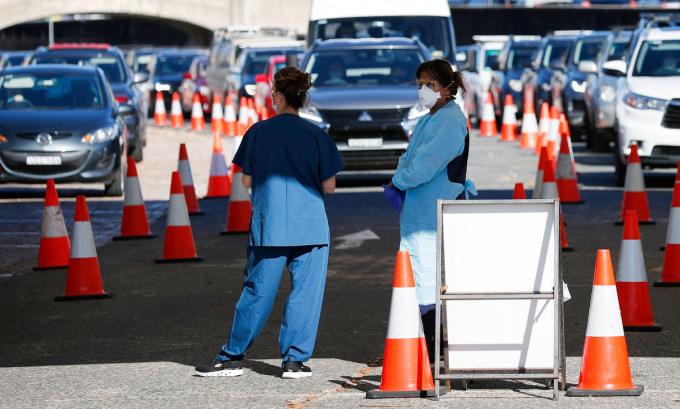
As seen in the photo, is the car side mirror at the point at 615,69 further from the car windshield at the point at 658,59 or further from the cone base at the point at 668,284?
the cone base at the point at 668,284

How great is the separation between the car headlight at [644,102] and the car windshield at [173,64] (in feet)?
70.5

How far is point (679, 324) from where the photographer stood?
8695mm

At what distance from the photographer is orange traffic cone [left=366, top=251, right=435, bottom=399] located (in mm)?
6699

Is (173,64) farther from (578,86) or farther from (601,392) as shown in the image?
(601,392)

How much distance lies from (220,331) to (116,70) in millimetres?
15421

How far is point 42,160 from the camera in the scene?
16.5m

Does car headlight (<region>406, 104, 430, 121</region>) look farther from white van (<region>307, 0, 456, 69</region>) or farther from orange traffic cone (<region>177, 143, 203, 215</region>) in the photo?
white van (<region>307, 0, 456, 69</region>)

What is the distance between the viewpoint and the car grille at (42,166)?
16.4 metres

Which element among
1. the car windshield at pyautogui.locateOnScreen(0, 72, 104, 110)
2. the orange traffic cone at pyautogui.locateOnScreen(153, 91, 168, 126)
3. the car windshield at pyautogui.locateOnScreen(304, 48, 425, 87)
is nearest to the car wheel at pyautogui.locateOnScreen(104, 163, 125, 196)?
the car windshield at pyautogui.locateOnScreen(0, 72, 104, 110)

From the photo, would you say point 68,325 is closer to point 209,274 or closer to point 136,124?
point 209,274

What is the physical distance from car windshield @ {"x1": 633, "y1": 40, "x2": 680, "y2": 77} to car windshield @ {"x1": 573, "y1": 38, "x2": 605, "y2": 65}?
7.62 m

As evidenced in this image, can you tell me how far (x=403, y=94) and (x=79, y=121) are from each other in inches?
156

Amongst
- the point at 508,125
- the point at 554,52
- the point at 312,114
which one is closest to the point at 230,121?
the point at 508,125

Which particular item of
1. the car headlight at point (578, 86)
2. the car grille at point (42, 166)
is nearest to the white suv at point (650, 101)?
the car headlight at point (578, 86)
